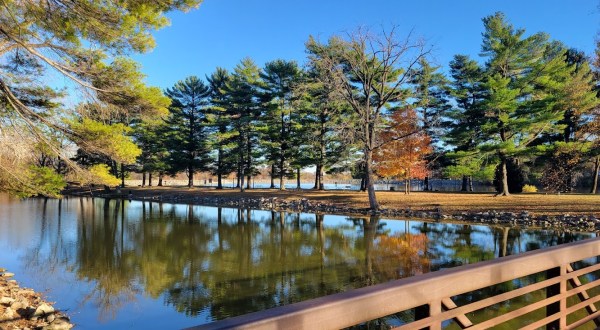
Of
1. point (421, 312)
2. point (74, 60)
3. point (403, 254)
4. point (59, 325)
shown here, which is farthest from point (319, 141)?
point (421, 312)

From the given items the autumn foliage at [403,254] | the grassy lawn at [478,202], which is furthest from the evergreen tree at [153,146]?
the autumn foliage at [403,254]

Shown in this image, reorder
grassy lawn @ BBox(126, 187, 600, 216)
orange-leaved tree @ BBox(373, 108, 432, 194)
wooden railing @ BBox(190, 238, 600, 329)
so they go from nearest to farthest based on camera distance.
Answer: wooden railing @ BBox(190, 238, 600, 329)
grassy lawn @ BBox(126, 187, 600, 216)
orange-leaved tree @ BBox(373, 108, 432, 194)

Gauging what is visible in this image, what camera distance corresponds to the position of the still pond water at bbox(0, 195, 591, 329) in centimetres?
737

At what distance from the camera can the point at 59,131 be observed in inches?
344

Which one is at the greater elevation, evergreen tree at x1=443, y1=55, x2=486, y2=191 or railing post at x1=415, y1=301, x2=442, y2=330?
evergreen tree at x1=443, y1=55, x2=486, y2=191

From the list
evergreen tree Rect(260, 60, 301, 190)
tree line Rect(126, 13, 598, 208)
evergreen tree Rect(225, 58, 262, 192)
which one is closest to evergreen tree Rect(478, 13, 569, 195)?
tree line Rect(126, 13, 598, 208)

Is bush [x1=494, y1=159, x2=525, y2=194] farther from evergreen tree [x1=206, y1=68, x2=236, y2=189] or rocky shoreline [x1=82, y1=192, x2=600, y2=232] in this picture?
evergreen tree [x1=206, y1=68, x2=236, y2=189]

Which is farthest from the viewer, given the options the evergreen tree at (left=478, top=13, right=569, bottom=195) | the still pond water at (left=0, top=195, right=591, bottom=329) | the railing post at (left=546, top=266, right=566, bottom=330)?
the evergreen tree at (left=478, top=13, right=569, bottom=195)

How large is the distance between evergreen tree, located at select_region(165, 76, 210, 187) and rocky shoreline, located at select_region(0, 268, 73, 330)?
3399 cm

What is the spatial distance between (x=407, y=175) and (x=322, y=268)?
763 inches

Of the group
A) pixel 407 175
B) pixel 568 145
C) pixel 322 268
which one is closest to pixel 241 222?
pixel 322 268

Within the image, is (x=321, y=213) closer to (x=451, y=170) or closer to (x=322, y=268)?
(x=451, y=170)

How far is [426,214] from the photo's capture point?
2153cm

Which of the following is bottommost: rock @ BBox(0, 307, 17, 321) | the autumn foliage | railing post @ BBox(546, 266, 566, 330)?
the autumn foliage
